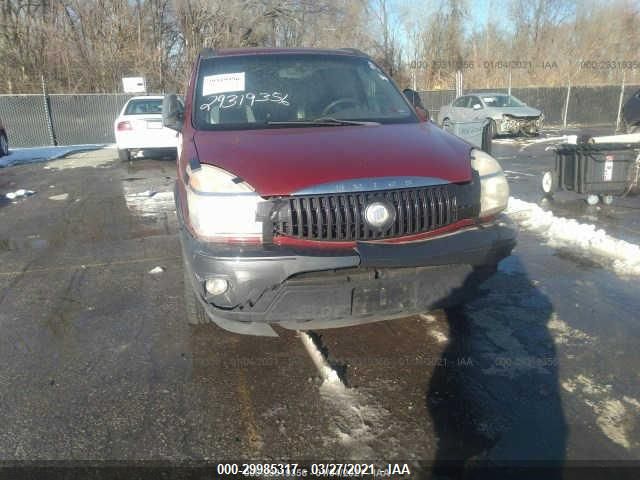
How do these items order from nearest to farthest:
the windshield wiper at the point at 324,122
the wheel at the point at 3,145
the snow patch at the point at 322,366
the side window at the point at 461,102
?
the snow patch at the point at 322,366 → the windshield wiper at the point at 324,122 → the wheel at the point at 3,145 → the side window at the point at 461,102

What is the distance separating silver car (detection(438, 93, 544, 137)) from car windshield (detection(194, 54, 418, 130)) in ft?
41.4

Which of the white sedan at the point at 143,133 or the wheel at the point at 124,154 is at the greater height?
the white sedan at the point at 143,133

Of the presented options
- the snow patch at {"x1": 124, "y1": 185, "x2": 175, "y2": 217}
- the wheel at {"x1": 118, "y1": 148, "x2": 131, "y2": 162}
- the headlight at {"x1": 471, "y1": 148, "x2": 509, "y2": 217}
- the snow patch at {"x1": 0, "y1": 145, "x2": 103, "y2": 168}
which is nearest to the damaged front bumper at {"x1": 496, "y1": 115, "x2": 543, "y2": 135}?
the wheel at {"x1": 118, "y1": 148, "x2": 131, "y2": 162}

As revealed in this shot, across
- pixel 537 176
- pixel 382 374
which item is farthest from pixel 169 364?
pixel 537 176

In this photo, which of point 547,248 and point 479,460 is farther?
point 547,248

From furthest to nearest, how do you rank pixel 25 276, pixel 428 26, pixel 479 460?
pixel 428 26
pixel 25 276
pixel 479 460

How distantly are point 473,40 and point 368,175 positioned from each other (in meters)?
34.0

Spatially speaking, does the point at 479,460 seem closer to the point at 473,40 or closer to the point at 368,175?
the point at 368,175

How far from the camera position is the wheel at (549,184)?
7.40m

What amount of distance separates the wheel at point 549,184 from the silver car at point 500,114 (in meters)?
8.91

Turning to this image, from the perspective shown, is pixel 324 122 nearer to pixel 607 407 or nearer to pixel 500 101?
pixel 607 407

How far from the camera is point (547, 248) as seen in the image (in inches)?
210

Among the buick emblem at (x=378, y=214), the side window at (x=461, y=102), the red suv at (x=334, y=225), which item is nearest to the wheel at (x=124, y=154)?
the red suv at (x=334, y=225)

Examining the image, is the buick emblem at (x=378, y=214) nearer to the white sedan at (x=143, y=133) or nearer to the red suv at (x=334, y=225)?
the red suv at (x=334, y=225)
